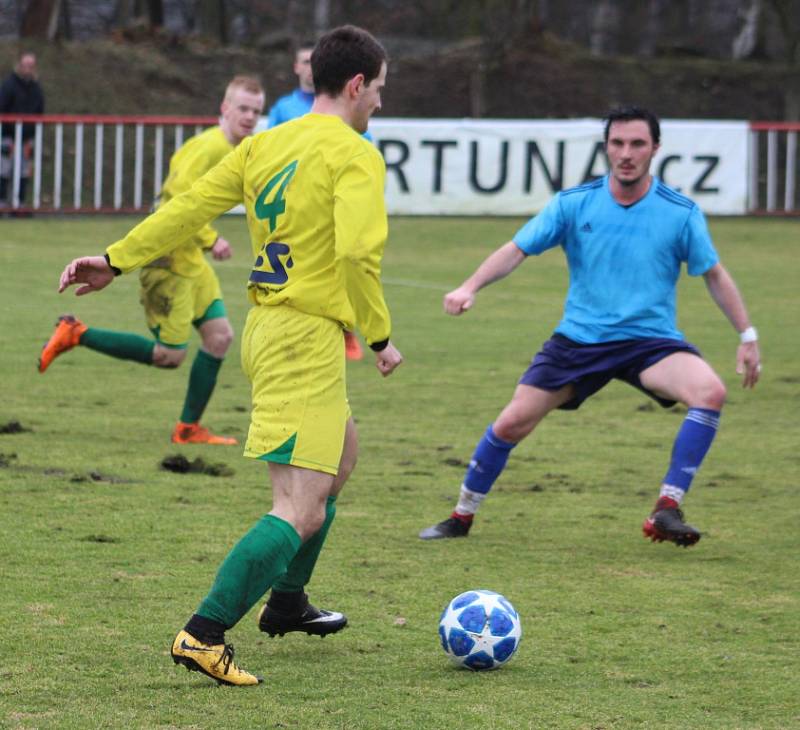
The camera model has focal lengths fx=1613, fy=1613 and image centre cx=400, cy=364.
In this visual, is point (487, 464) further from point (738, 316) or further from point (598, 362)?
point (738, 316)

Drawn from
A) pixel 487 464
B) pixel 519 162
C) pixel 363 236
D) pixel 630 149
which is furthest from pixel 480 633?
pixel 519 162

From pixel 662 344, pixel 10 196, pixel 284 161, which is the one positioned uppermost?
pixel 284 161

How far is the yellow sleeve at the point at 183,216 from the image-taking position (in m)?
4.72

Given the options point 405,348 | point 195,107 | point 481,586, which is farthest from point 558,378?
point 195,107

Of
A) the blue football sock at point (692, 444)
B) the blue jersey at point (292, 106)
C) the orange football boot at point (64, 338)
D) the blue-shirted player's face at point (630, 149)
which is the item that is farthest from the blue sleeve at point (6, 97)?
the blue football sock at point (692, 444)

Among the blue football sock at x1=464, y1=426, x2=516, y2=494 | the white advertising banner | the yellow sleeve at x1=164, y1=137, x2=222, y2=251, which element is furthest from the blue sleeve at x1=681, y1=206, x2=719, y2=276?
the white advertising banner

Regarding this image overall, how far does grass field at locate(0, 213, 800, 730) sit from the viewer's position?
4.53 m

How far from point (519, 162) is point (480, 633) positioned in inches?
732

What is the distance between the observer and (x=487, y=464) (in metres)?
6.96

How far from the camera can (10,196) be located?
72.0ft

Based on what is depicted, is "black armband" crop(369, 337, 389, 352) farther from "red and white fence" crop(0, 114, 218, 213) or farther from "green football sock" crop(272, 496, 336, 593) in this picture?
"red and white fence" crop(0, 114, 218, 213)

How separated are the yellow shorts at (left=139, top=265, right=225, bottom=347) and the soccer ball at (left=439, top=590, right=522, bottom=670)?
3.98 metres

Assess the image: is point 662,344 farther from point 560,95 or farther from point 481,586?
point 560,95

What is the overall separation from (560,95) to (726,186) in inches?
441
